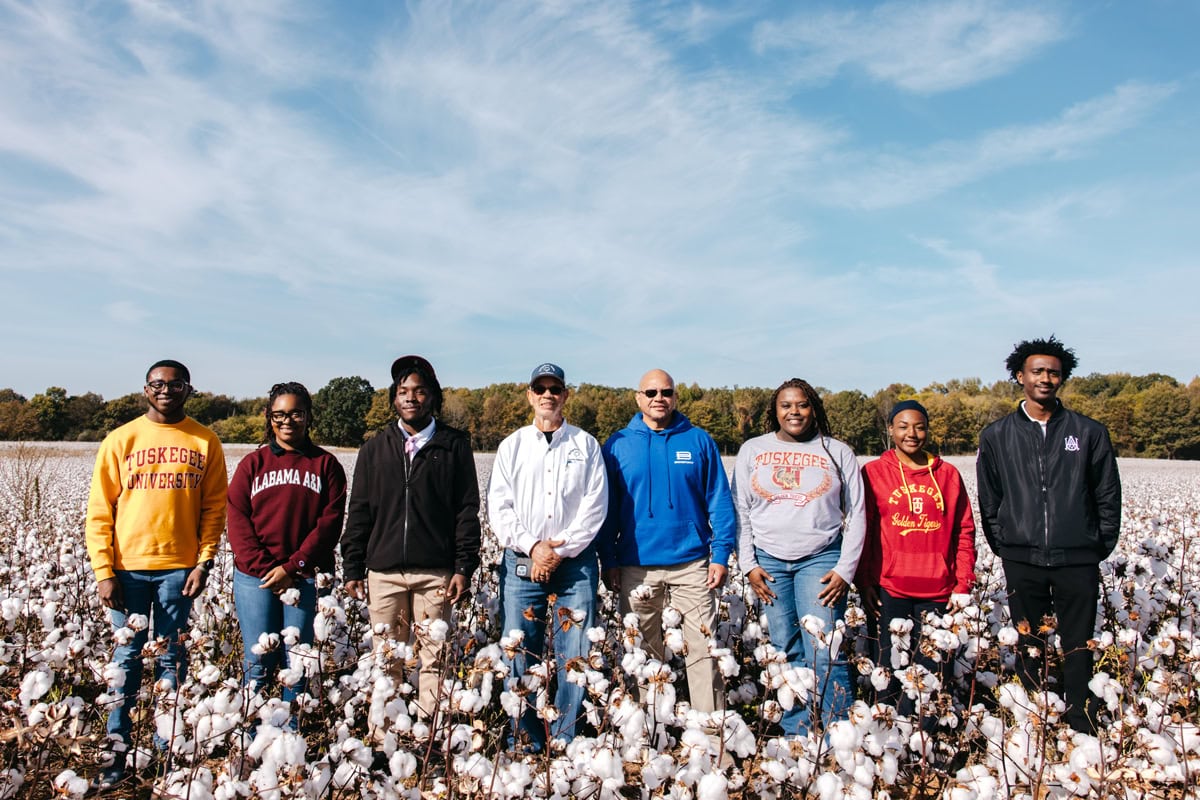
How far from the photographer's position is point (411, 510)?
15.5ft

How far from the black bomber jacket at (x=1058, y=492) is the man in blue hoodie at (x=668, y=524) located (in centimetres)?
181

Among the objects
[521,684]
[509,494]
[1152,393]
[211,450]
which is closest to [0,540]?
[211,450]

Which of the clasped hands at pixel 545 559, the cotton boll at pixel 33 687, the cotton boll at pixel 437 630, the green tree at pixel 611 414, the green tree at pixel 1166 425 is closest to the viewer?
the cotton boll at pixel 33 687

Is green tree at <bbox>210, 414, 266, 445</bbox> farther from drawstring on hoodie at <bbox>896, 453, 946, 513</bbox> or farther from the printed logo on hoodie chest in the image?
drawstring on hoodie at <bbox>896, 453, 946, 513</bbox>

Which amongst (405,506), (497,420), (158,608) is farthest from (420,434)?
(497,420)

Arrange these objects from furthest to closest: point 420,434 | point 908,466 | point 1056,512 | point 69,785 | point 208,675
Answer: point 908,466
point 420,434
point 1056,512
point 208,675
point 69,785

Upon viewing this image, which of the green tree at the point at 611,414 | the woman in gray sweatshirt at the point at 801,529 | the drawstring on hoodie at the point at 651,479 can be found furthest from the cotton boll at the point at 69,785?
the green tree at the point at 611,414

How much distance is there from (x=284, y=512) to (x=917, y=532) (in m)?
4.13

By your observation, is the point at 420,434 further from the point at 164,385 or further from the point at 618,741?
the point at 618,741

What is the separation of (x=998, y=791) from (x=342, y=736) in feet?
9.10

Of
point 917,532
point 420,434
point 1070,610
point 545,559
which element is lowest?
Result: point 1070,610

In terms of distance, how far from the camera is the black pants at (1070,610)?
15.2 ft

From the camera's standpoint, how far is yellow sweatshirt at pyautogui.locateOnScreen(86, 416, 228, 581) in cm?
451

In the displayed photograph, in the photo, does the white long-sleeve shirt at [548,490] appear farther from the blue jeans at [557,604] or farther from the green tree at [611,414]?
the green tree at [611,414]
